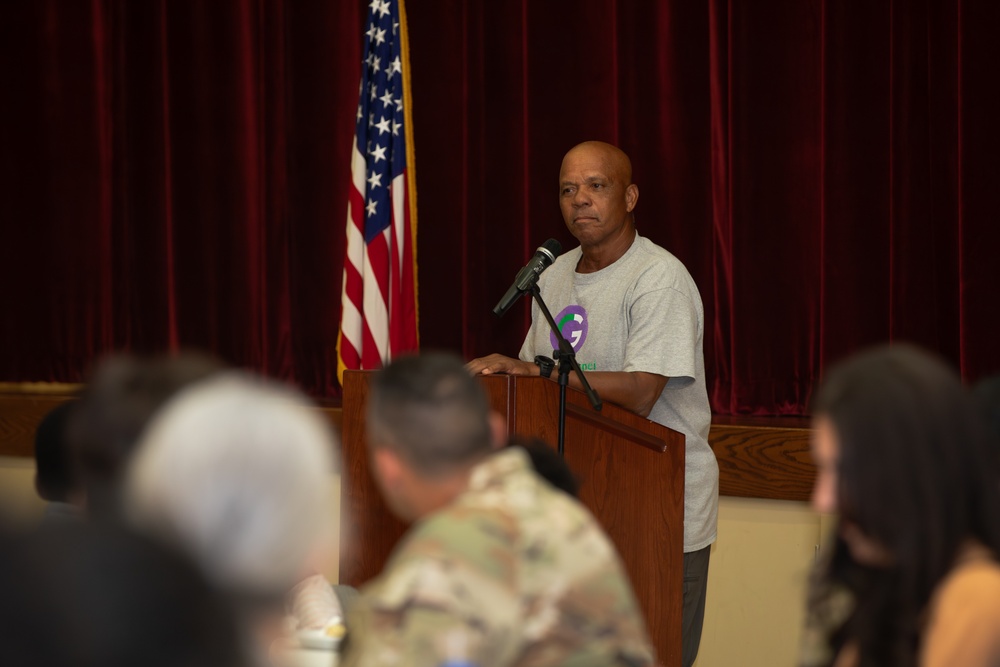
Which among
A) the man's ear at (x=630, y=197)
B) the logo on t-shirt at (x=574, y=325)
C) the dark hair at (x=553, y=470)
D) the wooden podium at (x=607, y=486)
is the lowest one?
the wooden podium at (x=607, y=486)

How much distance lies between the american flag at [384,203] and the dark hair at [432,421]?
10.3 feet

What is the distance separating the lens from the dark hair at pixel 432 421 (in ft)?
5.65

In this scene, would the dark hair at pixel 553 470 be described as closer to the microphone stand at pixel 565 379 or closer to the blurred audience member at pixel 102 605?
the microphone stand at pixel 565 379

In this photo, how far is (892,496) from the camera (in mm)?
1476

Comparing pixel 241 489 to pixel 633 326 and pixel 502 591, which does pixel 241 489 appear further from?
pixel 633 326

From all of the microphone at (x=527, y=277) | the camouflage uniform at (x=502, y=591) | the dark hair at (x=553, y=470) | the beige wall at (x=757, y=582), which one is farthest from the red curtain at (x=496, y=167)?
the camouflage uniform at (x=502, y=591)

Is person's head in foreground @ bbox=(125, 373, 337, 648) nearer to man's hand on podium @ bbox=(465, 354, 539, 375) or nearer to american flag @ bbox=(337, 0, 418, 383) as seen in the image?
man's hand on podium @ bbox=(465, 354, 539, 375)

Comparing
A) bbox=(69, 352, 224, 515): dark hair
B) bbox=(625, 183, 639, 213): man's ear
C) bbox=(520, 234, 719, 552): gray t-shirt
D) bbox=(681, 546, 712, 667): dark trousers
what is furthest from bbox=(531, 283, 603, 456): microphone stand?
bbox=(69, 352, 224, 515): dark hair

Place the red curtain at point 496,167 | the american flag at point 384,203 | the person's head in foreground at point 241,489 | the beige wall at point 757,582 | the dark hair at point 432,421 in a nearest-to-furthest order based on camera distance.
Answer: the person's head in foreground at point 241,489 < the dark hair at point 432,421 < the red curtain at point 496,167 < the beige wall at point 757,582 < the american flag at point 384,203

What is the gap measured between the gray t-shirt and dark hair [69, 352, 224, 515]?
6.75 ft

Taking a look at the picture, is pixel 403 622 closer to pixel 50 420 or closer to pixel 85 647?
pixel 85 647

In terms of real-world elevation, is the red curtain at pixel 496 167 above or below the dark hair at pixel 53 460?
above

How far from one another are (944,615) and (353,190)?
12.5ft

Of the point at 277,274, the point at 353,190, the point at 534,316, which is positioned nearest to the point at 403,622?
the point at 534,316
